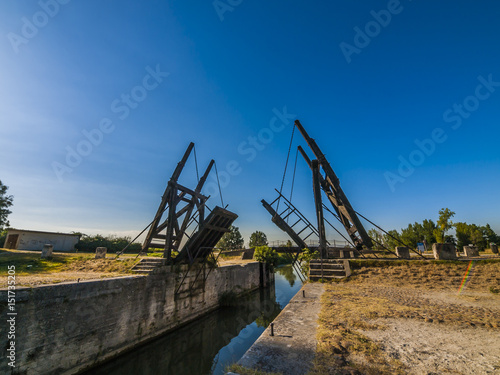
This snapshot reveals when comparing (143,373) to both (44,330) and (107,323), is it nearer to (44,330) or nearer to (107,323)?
(107,323)

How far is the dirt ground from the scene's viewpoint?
299cm

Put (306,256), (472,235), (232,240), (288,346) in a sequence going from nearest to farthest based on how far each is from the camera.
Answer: (288,346)
(306,256)
(472,235)
(232,240)

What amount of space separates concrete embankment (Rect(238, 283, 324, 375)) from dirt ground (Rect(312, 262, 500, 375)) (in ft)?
0.65

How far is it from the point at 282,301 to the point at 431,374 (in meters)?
16.1

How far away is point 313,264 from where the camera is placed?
11.2 metres

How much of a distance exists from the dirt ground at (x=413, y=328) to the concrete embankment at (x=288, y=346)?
198mm

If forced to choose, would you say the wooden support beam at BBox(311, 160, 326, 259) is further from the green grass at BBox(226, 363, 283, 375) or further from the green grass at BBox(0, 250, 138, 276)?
the green grass at BBox(0, 250, 138, 276)

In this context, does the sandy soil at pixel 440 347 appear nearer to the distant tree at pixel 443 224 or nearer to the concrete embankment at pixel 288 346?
the concrete embankment at pixel 288 346

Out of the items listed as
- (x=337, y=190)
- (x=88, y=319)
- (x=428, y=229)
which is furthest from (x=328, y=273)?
(x=428, y=229)

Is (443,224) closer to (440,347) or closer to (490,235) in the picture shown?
(490,235)

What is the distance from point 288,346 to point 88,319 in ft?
22.3

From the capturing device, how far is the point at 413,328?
4.30 meters

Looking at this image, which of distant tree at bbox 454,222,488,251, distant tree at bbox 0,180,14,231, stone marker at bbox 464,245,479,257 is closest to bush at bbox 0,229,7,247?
distant tree at bbox 0,180,14,231

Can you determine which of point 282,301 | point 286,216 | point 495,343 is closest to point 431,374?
point 495,343
